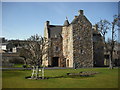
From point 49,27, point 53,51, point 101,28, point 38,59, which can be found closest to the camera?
point 38,59

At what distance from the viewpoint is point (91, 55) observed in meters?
48.8

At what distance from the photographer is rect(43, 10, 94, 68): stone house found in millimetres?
47375

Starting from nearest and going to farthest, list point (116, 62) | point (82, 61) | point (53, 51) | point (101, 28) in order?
point (101, 28) < point (82, 61) < point (53, 51) < point (116, 62)

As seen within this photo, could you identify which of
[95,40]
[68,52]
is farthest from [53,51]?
[95,40]

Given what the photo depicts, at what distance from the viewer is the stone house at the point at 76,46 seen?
155 feet

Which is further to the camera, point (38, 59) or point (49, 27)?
point (49, 27)

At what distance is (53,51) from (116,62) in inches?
953

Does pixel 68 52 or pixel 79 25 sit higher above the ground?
pixel 79 25

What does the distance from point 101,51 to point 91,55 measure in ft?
22.5

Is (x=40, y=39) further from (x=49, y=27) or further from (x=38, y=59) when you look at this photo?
(x=49, y=27)

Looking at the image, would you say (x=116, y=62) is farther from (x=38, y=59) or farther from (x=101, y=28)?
(x=38, y=59)

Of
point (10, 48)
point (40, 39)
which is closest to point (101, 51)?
point (40, 39)

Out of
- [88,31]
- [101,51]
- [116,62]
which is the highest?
[88,31]

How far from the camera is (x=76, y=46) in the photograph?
4747cm
